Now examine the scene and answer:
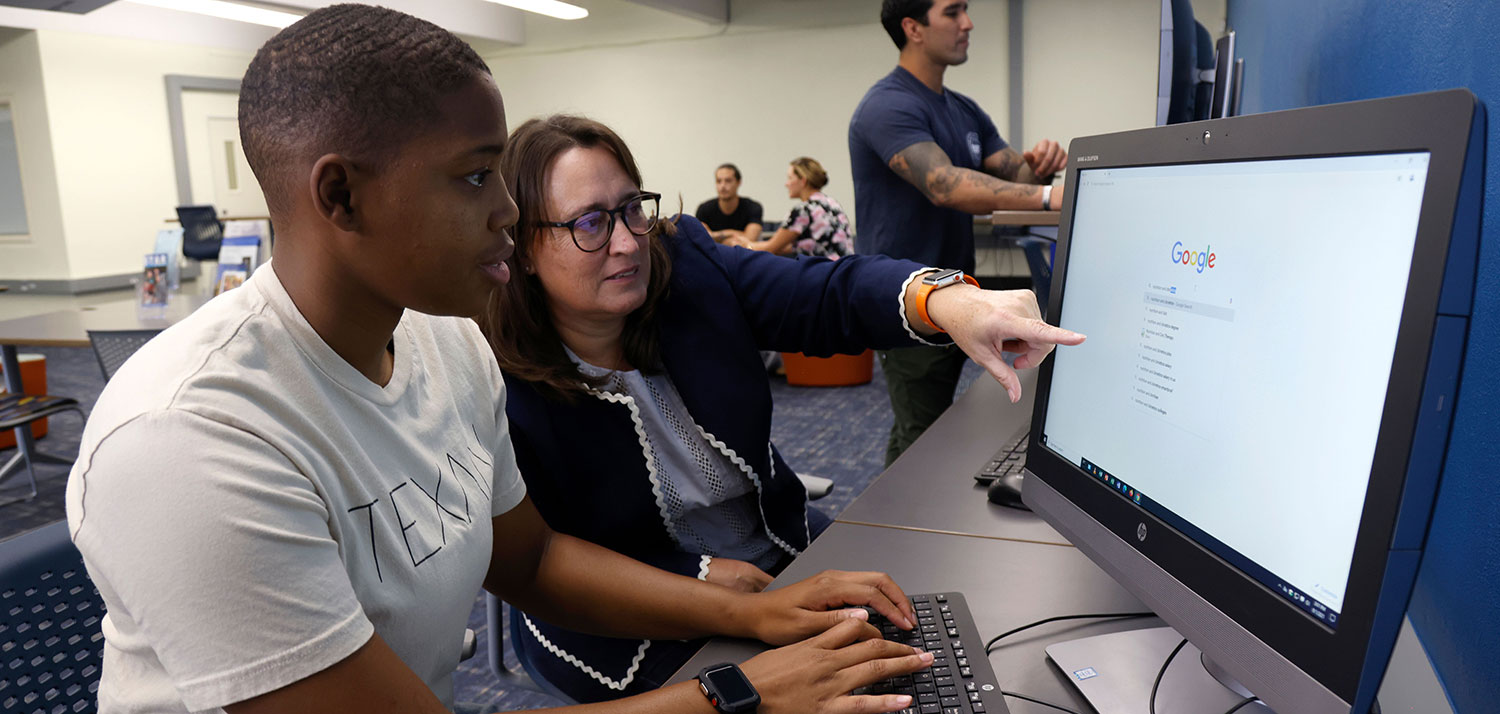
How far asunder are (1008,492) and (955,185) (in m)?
1.16

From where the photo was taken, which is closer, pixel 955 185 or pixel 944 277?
pixel 944 277

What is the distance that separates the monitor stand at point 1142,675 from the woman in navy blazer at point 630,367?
0.42 m

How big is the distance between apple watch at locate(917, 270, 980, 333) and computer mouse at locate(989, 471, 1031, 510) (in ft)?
0.69

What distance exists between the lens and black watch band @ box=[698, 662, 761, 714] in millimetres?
739

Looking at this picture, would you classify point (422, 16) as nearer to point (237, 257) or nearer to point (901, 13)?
point (237, 257)

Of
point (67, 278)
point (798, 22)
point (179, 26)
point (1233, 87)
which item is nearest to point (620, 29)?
point (798, 22)

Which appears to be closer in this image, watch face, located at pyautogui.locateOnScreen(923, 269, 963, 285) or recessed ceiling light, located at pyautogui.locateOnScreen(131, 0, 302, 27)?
watch face, located at pyautogui.locateOnScreen(923, 269, 963, 285)

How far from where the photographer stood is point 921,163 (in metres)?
2.23

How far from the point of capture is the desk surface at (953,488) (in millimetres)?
1113

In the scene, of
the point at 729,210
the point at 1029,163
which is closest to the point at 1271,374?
the point at 1029,163

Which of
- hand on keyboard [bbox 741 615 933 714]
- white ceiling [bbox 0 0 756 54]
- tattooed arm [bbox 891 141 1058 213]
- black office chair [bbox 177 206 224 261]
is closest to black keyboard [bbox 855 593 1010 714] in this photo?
hand on keyboard [bbox 741 615 933 714]

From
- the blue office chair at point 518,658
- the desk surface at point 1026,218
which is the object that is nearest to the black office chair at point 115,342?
the blue office chair at point 518,658

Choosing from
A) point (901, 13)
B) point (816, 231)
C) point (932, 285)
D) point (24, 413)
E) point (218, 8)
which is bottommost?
point (24, 413)

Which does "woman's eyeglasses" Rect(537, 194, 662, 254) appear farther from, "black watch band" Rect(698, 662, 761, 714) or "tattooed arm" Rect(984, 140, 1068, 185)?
"tattooed arm" Rect(984, 140, 1068, 185)
